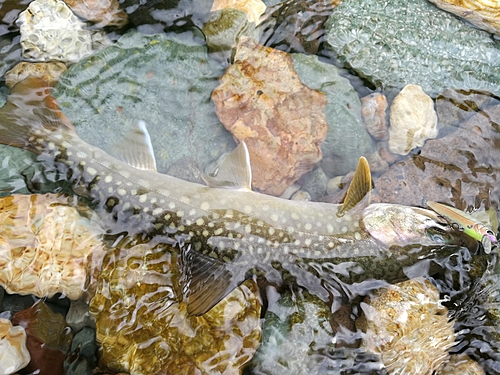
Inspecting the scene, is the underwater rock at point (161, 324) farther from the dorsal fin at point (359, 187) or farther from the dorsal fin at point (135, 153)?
the dorsal fin at point (359, 187)

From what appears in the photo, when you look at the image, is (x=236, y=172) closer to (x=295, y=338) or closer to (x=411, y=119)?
(x=295, y=338)

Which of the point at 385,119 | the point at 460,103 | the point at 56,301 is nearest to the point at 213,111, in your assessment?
the point at 385,119

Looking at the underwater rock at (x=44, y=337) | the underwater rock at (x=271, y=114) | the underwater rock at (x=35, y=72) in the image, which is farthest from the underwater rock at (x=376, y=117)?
the underwater rock at (x=44, y=337)

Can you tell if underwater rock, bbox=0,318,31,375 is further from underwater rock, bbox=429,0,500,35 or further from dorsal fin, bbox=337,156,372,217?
underwater rock, bbox=429,0,500,35

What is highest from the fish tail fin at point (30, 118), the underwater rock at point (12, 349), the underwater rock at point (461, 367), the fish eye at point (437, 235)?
the fish tail fin at point (30, 118)

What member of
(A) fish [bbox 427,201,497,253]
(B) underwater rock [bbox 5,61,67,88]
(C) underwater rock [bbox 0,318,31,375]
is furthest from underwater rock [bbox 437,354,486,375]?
(B) underwater rock [bbox 5,61,67,88]

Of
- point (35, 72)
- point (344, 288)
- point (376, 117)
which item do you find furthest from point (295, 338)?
point (35, 72)

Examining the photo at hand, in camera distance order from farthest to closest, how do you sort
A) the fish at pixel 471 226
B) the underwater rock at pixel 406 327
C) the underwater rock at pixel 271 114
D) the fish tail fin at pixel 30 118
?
the underwater rock at pixel 271 114
the underwater rock at pixel 406 327
the fish tail fin at pixel 30 118
the fish at pixel 471 226
